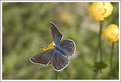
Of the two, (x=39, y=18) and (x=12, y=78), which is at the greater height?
(x=39, y=18)

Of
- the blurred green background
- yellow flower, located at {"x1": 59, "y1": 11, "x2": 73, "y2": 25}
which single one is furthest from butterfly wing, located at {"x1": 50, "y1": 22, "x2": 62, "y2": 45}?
yellow flower, located at {"x1": 59, "y1": 11, "x2": 73, "y2": 25}

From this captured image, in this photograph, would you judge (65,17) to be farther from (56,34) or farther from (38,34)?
(56,34)

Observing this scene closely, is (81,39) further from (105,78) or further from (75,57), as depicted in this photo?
(105,78)

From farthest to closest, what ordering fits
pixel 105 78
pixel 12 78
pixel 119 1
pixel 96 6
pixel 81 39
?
pixel 81 39 → pixel 12 78 → pixel 105 78 → pixel 119 1 → pixel 96 6

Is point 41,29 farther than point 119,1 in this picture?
Yes

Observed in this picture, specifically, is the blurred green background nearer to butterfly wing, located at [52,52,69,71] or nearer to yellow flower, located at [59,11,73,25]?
yellow flower, located at [59,11,73,25]

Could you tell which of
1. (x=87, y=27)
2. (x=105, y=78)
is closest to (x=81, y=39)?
(x=87, y=27)

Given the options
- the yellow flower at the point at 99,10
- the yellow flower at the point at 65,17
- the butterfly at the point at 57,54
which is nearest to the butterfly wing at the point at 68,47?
the butterfly at the point at 57,54

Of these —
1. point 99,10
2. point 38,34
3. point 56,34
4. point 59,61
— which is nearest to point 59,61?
point 59,61
